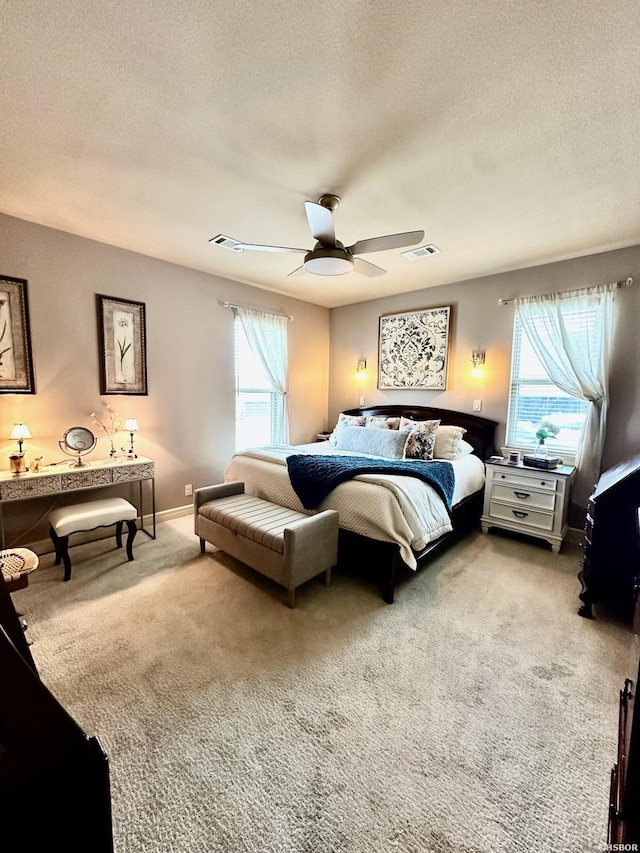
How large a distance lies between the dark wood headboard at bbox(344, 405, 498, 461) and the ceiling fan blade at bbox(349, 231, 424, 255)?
2267mm

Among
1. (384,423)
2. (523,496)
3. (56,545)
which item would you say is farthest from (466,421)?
(56,545)

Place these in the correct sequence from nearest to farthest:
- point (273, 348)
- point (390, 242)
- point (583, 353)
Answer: point (390, 242) → point (583, 353) → point (273, 348)

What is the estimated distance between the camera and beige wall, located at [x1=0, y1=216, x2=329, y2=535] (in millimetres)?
2986

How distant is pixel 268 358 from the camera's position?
4.68 m

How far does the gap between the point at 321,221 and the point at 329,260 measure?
26 centimetres

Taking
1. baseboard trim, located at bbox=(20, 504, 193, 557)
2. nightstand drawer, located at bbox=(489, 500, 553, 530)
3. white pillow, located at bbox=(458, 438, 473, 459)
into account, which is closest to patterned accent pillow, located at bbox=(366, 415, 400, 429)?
white pillow, located at bbox=(458, 438, 473, 459)

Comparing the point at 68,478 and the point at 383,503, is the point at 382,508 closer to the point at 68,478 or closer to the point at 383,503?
the point at 383,503

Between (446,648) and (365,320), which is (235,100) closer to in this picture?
(446,648)

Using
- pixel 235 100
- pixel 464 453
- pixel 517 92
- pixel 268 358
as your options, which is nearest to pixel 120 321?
pixel 268 358

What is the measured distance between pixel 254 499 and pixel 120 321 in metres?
2.19

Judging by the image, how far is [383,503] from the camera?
8.13ft

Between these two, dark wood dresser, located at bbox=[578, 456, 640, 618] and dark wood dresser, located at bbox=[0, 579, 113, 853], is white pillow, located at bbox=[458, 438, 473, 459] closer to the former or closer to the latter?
dark wood dresser, located at bbox=[578, 456, 640, 618]

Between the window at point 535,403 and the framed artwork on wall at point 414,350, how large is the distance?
0.80 meters

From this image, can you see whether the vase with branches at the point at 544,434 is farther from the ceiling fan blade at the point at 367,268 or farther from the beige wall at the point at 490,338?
the ceiling fan blade at the point at 367,268
